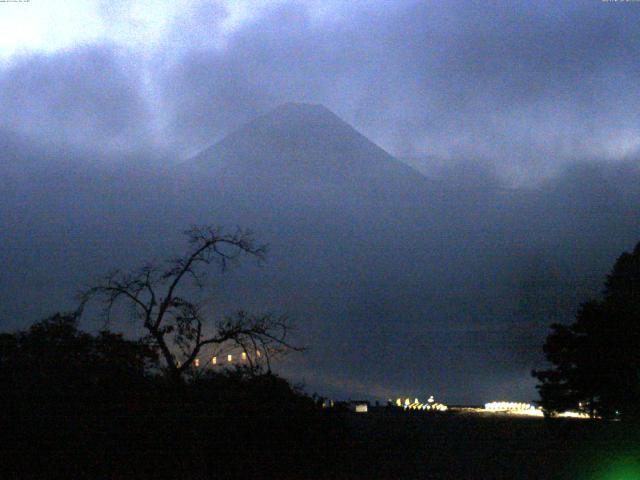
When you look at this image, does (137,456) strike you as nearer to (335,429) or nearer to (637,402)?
(335,429)

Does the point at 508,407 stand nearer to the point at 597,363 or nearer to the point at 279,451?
the point at 597,363

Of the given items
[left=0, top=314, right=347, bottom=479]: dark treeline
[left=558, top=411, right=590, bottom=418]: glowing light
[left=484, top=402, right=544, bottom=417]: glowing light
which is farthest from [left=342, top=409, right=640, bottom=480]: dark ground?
[left=484, top=402, right=544, bottom=417]: glowing light

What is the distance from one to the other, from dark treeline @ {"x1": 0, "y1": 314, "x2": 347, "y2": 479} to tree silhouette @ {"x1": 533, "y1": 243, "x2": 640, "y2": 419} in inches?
509

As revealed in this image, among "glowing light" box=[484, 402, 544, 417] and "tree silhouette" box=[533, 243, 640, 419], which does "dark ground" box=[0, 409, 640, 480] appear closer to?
"tree silhouette" box=[533, 243, 640, 419]

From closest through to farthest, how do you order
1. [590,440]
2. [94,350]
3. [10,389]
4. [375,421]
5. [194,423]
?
[10,389], [194,423], [94,350], [590,440], [375,421]

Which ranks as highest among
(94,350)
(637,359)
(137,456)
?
(637,359)

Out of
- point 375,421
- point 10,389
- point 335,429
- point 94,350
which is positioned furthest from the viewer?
point 375,421

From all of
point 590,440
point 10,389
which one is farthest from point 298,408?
point 590,440

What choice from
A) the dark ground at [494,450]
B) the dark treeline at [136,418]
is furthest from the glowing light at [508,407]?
the dark treeline at [136,418]

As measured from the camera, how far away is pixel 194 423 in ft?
57.0

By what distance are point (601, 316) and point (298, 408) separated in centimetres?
1539

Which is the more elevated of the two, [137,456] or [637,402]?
[637,402]

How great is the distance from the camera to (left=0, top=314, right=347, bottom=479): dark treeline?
15328 mm

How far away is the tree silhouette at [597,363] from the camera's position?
29.9 metres
